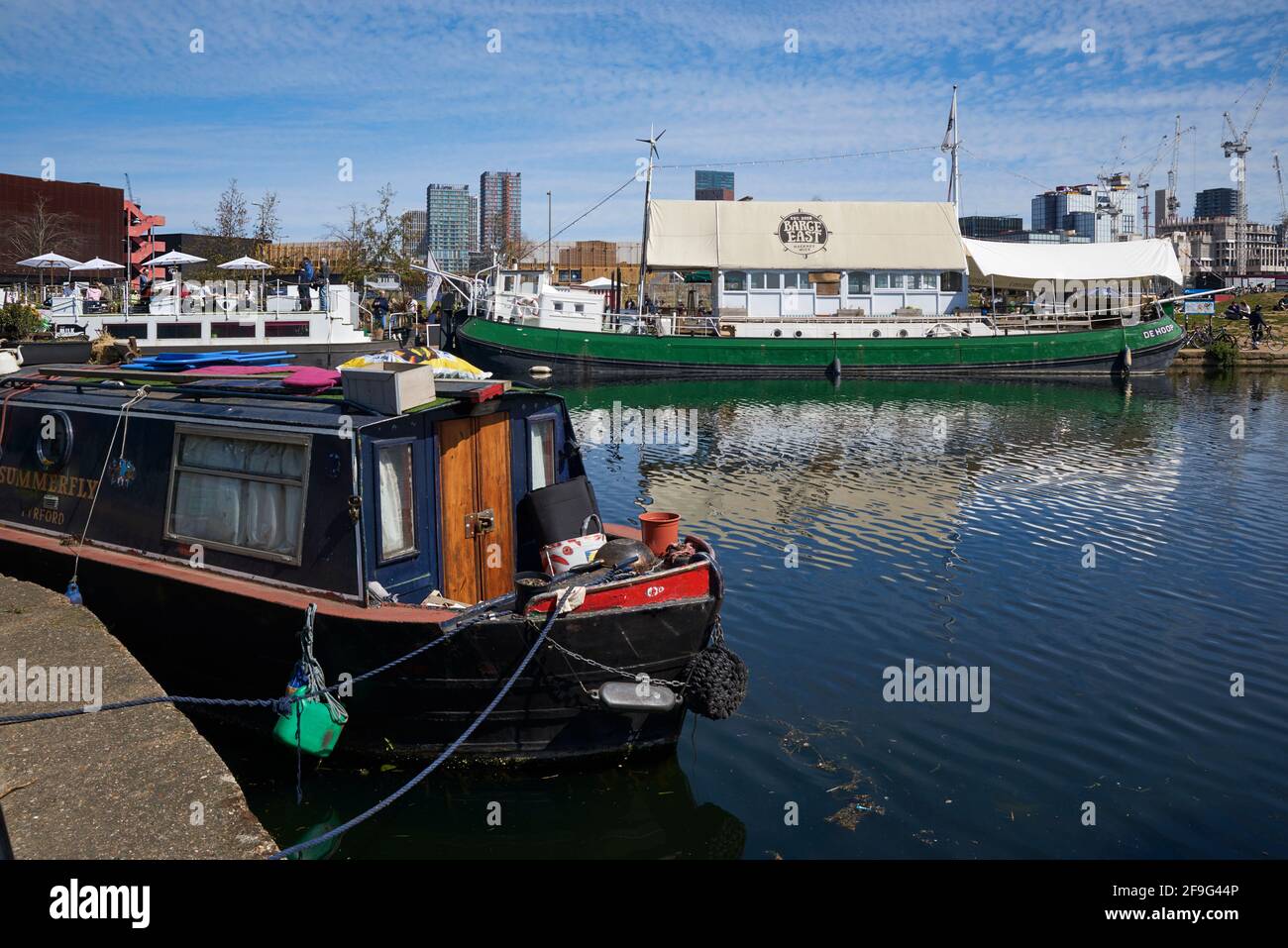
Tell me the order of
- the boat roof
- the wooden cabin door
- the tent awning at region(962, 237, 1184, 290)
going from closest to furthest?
the boat roof
the wooden cabin door
the tent awning at region(962, 237, 1184, 290)

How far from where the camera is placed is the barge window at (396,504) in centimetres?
884

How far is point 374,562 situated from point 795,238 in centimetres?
4144

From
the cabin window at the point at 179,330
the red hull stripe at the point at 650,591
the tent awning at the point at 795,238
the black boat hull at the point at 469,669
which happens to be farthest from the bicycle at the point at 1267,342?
the black boat hull at the point at 469,669

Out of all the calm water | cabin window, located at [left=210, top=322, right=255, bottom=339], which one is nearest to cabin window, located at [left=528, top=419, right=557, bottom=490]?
the calm water

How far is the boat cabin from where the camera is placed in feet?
28.8

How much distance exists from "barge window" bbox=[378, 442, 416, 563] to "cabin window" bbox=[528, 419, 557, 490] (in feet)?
4.97

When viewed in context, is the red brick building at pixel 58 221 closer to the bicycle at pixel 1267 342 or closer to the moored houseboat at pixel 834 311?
the moored houseboat at pixel 834 311

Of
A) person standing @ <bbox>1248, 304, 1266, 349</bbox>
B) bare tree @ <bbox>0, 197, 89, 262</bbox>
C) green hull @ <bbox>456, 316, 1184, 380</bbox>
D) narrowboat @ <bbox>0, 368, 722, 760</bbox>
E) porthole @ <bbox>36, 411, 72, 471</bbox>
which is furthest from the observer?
person standing @ <bbox>1248, 304, 1266, 349</bbox>

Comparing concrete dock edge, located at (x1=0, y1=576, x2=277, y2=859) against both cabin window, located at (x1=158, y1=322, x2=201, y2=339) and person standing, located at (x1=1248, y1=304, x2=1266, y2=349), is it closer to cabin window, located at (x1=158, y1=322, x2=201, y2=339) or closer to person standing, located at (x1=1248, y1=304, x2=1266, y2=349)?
cabin window, located at (x1=158, y1=322, x2=201, y2=339)

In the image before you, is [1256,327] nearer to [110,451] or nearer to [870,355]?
[870,355]

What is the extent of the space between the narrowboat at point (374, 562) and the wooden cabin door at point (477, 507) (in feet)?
0.07

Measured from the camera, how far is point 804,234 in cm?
4744

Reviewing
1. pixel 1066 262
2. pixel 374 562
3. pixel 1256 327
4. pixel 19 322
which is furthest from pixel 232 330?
pixel 1256 327
